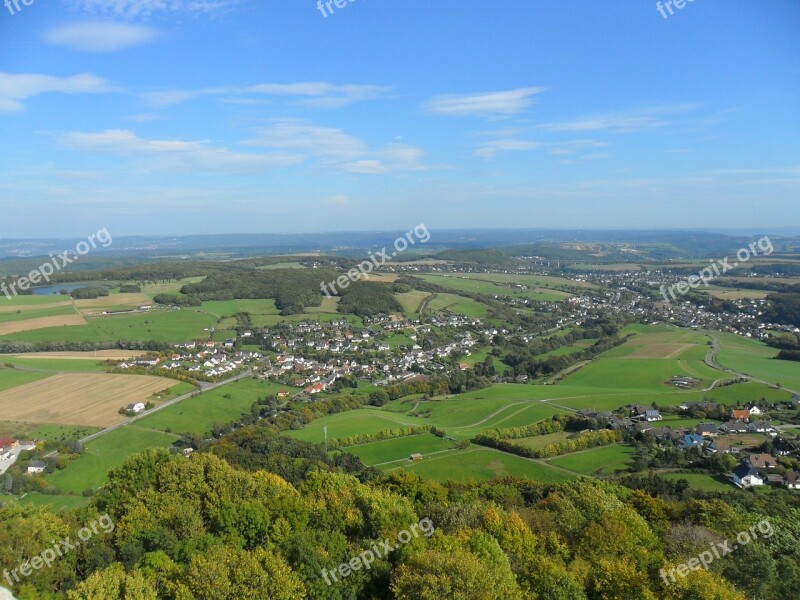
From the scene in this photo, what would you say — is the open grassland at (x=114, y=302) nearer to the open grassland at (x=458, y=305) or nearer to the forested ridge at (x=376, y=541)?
the open grassland at (x=458, y=305)

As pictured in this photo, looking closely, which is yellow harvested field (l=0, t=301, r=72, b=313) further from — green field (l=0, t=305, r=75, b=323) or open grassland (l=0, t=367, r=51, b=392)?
open grassland (l=0, t=367, r=51, b=392)

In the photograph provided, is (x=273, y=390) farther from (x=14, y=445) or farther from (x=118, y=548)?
(x=118, y=548)

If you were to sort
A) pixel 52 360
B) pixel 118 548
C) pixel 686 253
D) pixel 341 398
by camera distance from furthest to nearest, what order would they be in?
pixel 686 253 → pixel 52 360 → pixel 341 398 → pixel 118 548

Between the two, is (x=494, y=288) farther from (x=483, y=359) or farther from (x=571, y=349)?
(x=483, y=359)

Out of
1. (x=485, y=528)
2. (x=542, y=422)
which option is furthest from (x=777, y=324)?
(x=485, y=528)

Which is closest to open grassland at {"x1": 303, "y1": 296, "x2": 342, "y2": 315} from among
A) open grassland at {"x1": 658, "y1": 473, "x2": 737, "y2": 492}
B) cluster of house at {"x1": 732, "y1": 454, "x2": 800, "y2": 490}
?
open grassland at {"x1": 658, "y1": 473, "x2": 737, "y2": 492}

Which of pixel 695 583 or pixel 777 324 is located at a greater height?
pixel 695 583

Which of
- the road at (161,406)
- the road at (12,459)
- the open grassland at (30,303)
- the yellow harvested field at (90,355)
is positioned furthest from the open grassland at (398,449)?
the open grassland at (30,303)
